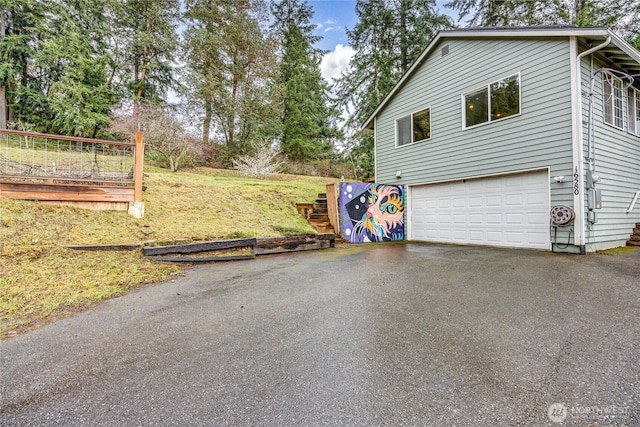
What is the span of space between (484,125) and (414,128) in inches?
91.0

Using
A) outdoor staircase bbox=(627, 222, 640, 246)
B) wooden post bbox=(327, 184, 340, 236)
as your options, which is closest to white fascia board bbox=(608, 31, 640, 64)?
outdoor staircase bbox=(627, 222, 640, 246)

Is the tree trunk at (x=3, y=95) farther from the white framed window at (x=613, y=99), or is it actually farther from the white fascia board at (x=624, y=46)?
the white framed window at (x=613, y=99)

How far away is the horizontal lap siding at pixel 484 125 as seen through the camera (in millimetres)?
6090

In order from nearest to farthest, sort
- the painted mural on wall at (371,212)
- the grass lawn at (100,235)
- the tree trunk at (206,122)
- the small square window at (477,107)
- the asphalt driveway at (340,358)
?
the asphalt driveway at (340,358), the grass lawn at (100,235), the small square window at (477,107), the painted mural on wall at (371,212), the tree trunk at (206,122)

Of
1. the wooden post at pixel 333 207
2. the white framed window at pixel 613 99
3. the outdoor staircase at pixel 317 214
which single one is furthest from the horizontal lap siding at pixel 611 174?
A: the outdoor staircase at pixel 317 214

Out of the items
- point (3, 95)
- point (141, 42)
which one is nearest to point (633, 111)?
point (141, 42)

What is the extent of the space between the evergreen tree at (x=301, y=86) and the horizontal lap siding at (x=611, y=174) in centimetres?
1462

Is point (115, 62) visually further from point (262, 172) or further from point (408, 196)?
point (408, 196)

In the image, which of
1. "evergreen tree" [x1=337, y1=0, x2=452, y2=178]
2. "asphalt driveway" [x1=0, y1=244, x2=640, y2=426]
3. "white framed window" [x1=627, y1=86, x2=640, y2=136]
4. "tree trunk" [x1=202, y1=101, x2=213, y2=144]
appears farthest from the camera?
"evergreen tree" [x1=337, y1=0, x2=452, y2=178]

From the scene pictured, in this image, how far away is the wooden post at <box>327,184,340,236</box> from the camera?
845 cm

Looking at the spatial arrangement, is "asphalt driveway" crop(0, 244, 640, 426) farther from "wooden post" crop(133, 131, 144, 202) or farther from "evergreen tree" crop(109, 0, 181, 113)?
"evergreen tree" crop(109, 0, 181, 113)

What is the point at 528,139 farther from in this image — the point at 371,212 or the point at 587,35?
the point at 371,212

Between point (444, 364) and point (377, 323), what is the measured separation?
739 millimetres

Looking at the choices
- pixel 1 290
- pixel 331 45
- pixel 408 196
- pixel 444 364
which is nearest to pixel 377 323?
pixel 444 364
